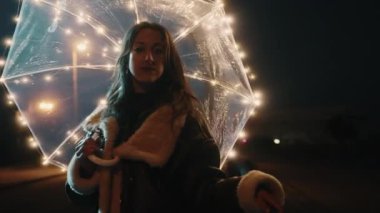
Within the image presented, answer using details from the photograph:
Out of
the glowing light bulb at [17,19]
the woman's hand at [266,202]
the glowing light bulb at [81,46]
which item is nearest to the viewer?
the woman's hand at [266,202]

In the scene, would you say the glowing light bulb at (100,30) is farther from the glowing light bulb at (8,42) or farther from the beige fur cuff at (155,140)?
the beige fur cuff at (155,140)

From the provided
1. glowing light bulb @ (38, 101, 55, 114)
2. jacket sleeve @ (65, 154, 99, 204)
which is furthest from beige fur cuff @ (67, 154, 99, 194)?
glowing light bulb @ (38, 101, 55, 114)

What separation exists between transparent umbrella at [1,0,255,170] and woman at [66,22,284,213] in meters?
0.60

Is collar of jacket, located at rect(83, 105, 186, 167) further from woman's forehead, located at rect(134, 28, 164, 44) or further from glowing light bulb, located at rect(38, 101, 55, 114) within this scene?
glowing light bulb, located at rect(38, 101, 55, 114)

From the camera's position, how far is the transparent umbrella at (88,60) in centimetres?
242

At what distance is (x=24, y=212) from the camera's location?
7809 millimetres

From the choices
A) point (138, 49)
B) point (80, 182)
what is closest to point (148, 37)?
point (138, 49)

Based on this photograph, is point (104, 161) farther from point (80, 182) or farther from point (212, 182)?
point (212, 182)

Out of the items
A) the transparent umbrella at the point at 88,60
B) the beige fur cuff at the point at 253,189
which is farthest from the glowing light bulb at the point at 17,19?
the beige fur cuff at the point at 253,189

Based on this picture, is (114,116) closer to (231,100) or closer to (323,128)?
(231,100)

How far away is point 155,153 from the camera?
5.50ft

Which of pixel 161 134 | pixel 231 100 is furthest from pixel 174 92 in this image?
pixel 231 100

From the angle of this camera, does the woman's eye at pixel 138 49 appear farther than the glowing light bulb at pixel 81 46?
No

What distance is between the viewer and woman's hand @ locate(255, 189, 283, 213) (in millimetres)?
1350
